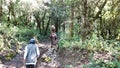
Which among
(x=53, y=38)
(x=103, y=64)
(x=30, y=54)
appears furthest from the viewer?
(x=53, y=38)

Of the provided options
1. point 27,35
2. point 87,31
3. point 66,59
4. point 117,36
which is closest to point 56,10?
Answer: point 27,35

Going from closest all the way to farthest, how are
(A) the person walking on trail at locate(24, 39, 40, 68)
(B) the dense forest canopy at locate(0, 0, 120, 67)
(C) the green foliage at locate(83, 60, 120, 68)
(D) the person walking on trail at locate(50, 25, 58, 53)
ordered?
(C) the green foliage at locate(83, 60, 120, 68)
(A) the person walking on trail at locate(24, 39, 40, 68)
(B) the dense forest canopy at locate(0, 0, 120, 67)
(D) the person walking on trail at locate(50, 25, 58, 53)

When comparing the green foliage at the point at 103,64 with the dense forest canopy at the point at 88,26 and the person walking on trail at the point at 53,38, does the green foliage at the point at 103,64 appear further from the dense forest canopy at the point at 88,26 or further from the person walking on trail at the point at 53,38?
the person walking on trail at the point at 53,38

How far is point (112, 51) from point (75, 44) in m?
3.25

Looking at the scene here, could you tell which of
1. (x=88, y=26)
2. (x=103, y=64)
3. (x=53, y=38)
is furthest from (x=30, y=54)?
(x=88, y=26)

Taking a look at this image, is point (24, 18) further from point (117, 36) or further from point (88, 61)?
point (88, 61)

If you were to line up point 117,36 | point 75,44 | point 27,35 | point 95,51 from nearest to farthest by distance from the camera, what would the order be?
point 95,51 < point 75,44 < point 117,36 < point 27,35

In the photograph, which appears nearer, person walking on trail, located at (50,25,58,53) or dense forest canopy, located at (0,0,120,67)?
dense forest canopy, located at (0,0,120,67)

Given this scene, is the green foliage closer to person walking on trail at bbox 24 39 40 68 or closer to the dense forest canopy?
the dense forest canopy

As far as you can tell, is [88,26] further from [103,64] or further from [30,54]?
[30,54]

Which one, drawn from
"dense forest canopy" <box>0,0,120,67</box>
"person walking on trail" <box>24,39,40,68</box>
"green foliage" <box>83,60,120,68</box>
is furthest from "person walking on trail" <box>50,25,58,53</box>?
"person walking on trail" <box>24,39,40,68</box>

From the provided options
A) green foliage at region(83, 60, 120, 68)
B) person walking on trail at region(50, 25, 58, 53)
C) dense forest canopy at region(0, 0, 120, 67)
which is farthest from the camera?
person walking on trail at region(50, 25, 58, 53)

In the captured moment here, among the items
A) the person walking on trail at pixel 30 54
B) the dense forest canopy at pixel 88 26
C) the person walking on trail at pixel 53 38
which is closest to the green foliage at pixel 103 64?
the dense forest canopy at pixel 88 26

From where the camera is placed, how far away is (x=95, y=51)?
13188mm
